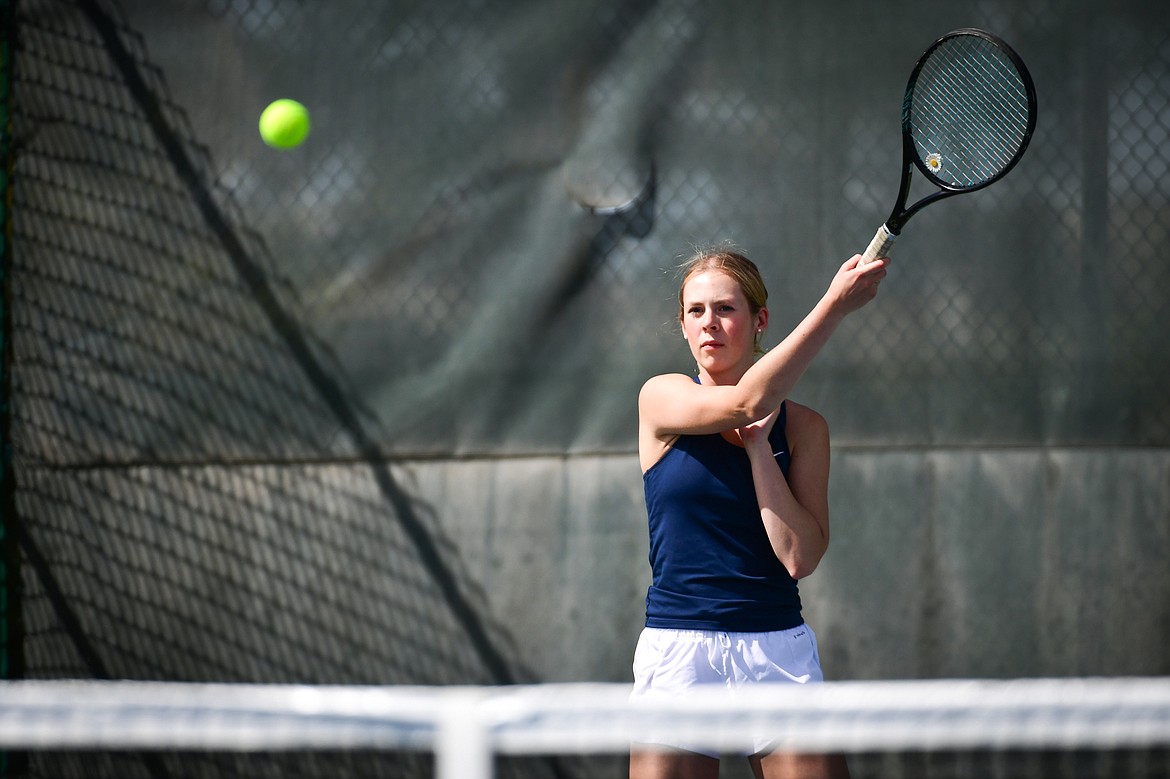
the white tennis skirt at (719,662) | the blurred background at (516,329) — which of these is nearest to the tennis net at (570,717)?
the white tennis skirt at (719,662)

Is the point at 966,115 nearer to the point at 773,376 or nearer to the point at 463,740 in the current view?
the point at 773,376

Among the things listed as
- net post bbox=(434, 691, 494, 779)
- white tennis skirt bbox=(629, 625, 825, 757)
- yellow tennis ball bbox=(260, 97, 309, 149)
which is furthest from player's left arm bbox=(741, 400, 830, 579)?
yellow tennis ball bbox=(260, 97, 309, 149)

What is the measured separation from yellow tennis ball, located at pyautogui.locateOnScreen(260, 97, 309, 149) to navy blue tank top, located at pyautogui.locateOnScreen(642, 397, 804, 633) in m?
1.81

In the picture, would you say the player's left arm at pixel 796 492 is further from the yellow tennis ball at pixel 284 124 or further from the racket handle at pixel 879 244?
the yellow tennis ball at pixel 284 124

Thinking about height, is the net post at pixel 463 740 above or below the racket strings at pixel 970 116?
below

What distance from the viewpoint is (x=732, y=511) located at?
215cm

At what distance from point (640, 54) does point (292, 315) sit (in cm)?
126

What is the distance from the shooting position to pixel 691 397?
2.16 metres

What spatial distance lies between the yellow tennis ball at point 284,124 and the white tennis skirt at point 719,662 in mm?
1983

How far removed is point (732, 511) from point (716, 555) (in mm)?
84

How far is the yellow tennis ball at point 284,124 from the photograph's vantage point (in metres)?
3.40

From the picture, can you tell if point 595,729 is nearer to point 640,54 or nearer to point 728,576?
point 728,576

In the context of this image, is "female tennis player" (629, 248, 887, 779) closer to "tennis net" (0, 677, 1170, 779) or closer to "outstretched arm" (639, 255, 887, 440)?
"outstretched arm" (639, 255, 887, 440)

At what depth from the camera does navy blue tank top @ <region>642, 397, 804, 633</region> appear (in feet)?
7.02
